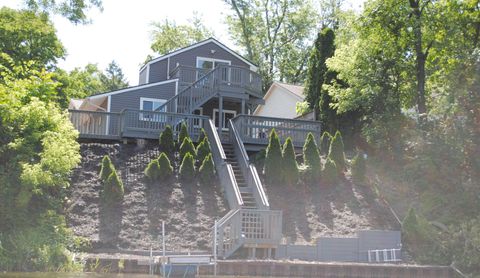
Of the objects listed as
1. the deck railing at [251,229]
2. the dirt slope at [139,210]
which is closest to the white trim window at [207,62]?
the dirt slope at [139,210]

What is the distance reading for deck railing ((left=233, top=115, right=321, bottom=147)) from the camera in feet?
71.8

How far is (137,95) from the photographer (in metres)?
27.5

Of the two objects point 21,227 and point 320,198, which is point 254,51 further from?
point 21,227

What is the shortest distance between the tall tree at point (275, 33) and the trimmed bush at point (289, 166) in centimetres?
2746

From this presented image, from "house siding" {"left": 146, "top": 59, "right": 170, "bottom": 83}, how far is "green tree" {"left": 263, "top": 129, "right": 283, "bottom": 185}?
12.5 meters

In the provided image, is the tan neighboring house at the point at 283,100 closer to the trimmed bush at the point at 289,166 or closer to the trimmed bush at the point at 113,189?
the trimmed bush at the point at 289,166

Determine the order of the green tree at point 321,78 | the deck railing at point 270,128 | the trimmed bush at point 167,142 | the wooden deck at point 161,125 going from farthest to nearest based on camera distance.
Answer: the green tree at point 321,78, the deck railing at point 270,128, the wooden deck at point 161,125, the trimmed bush at point 167,142

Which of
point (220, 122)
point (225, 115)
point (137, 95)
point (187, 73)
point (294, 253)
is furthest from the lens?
point (225, 115)

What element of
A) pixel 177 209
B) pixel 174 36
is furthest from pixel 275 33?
pixel 177 209

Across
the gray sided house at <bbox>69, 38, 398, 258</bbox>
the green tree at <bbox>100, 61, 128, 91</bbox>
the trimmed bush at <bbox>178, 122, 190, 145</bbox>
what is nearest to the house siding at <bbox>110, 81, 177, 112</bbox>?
the gray sided house at <bbox>69, 38, 398, 258</bbox>

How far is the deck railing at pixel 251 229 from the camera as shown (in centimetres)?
1494

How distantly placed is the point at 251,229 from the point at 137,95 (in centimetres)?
1428

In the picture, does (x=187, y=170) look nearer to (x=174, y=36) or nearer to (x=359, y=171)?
(x=359, y=171)

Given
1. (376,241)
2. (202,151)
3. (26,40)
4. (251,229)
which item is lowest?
(376,241)
